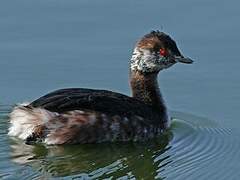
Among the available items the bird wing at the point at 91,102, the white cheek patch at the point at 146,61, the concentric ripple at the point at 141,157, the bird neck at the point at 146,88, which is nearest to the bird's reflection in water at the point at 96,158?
the concentric ripple at the point at 141,157

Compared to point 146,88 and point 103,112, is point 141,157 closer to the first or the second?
point 103,112

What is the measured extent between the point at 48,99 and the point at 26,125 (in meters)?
0.30

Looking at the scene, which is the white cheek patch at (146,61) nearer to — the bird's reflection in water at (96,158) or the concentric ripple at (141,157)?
the concentric ripple at (141,157)

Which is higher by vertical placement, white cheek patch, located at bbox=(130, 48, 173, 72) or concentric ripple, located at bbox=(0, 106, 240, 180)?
white cheek patch, located at bbox=(130, 48, 173, 72)

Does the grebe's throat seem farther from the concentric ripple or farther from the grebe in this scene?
the concentric ripple

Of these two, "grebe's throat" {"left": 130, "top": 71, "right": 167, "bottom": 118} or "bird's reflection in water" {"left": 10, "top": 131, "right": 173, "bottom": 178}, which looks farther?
"grebe's throat" {"left": 130, "top": 71, "right": 167, "bottom": 118}

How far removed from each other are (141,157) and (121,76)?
1.59 m

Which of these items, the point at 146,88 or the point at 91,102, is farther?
the point at 146,88

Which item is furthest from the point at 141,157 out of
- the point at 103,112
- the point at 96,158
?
the point at 103,112

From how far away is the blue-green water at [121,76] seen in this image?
26.1 ft

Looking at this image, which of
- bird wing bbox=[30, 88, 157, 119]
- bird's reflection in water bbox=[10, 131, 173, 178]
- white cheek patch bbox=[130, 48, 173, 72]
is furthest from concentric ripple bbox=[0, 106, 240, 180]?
white cheek patch bbox=[130, 48, 173, 72]

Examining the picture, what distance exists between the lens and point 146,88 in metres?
9.32

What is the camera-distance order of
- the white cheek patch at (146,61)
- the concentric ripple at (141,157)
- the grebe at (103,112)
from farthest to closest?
the white cheek patch at (146,61)
the grebe at (103,112)
the concentric ripple at (141,157)

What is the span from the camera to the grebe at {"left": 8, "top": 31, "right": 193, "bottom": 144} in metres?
8.40
